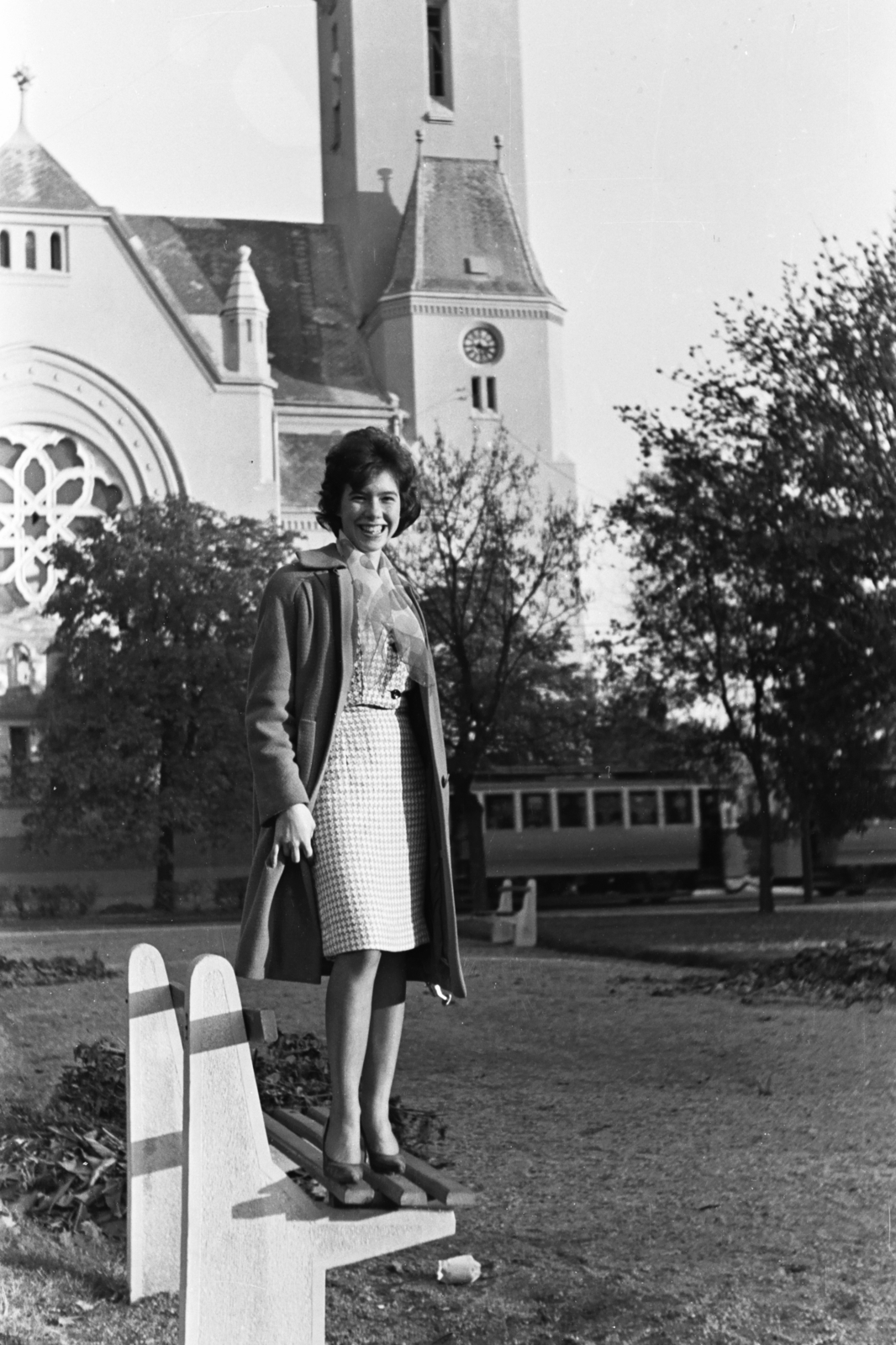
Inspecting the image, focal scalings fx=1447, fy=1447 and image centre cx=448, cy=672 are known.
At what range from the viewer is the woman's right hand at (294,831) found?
2.33m

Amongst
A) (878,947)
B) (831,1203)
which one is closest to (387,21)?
(878,947)

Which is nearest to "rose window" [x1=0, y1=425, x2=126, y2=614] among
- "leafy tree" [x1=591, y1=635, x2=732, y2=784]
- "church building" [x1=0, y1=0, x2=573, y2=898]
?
"church building" [x1=0, y1=0, x2=573, y2=898]

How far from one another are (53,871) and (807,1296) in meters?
2.72

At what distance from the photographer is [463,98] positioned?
14.8ft

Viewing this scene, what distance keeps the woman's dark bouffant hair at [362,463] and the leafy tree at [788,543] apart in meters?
1.87

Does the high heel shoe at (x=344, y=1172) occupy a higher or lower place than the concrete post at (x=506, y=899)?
lower

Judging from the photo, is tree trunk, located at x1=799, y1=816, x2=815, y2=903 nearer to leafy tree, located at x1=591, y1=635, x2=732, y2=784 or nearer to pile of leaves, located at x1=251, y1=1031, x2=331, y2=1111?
leafy tree, located at x1=591, y1=635, x2=732, y2=784

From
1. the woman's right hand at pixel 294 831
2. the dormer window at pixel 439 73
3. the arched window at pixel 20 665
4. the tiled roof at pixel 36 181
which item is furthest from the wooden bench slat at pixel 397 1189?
the tiled roof at pixel 36 181

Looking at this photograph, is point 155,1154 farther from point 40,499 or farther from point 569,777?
point 40,499

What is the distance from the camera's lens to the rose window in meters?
4.78

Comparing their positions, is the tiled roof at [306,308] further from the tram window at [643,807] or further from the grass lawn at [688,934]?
the grass lawn at [688,934]

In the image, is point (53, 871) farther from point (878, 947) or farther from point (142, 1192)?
point (878, 947)

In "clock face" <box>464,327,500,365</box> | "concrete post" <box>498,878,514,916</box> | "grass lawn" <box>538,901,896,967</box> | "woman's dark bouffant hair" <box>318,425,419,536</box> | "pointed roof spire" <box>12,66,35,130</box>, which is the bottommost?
"grass lawn" <box>538,901,896,967</box>

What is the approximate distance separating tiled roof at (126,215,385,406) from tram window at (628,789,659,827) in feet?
4.86
